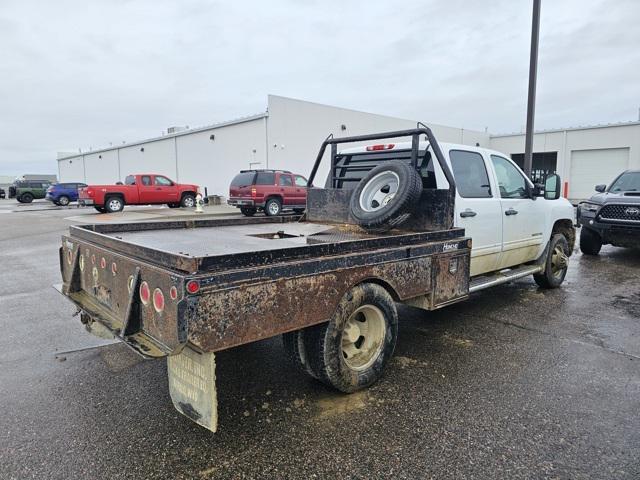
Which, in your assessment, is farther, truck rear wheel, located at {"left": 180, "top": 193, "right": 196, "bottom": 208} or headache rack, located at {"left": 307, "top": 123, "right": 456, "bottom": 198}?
truck rear wheel, located at {"left": 180, "top": 193, "right": 196, "bottom": 208}

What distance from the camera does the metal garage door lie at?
28219 mm

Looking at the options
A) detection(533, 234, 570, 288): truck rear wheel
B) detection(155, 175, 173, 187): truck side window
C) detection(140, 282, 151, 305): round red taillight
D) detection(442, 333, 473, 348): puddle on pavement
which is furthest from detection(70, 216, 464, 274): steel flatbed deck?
detection(155, 175, 173, 187): truck side window

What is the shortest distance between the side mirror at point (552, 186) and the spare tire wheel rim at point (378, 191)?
2.55 metres

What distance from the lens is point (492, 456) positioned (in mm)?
2707

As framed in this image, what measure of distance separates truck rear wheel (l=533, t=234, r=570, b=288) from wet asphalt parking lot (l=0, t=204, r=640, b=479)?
141 cm

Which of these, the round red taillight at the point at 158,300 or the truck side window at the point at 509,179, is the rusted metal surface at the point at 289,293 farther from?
the truck side window at the point at 509,179

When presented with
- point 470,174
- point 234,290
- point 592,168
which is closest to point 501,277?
point 470,174

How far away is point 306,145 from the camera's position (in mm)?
25781

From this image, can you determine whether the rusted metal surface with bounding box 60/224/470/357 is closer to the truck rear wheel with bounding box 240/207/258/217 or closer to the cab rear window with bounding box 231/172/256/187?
the cab rear window with bounding box 231/172/256/187

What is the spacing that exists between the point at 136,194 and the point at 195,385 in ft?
70.0

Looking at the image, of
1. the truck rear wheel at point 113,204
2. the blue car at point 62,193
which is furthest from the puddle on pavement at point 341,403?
the blue car at point 62,193

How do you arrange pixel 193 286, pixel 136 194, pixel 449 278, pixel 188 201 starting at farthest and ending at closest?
pixel 188 201 < pixel 136 194 < pixel 449 278 < pixel 193 286

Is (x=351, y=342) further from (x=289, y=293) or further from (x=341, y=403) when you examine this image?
(x=289, y=293)

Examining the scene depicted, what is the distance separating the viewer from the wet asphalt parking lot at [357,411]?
2.63m
